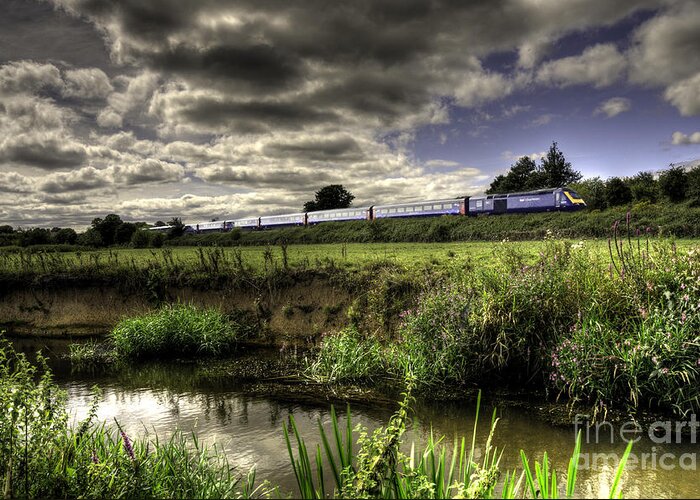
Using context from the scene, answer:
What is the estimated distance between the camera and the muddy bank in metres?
12.8

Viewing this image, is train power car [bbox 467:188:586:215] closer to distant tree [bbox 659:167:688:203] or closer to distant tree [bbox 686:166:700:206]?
distant tree [bbox 659:167:688:203]

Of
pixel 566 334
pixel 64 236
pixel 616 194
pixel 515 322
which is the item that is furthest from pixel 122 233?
pixel 616 194

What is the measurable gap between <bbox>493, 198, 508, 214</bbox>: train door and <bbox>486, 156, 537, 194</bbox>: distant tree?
129 ft

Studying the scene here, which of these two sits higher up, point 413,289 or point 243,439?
point 413,289

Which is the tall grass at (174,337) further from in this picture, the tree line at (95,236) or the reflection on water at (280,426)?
the tree line at (95,236)

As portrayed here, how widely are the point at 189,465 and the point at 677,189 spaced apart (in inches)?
1687

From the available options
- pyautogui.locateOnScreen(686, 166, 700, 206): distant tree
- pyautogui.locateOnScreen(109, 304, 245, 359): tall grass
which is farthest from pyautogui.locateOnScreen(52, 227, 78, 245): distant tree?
pyautogui.locateOnScreen(686, 166, 700, 206): distant tree

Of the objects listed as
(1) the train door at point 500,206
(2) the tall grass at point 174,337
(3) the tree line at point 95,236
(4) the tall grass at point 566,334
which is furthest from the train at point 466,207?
(2) the tall grass at point 174,337

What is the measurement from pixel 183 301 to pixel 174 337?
140 inches

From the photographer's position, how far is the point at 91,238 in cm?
4044

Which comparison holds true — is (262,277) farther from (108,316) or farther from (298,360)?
(108,316)

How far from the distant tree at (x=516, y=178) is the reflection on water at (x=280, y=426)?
7831 centimetres

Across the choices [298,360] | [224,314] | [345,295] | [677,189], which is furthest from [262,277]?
[677,189]

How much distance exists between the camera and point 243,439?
20.5 ft
